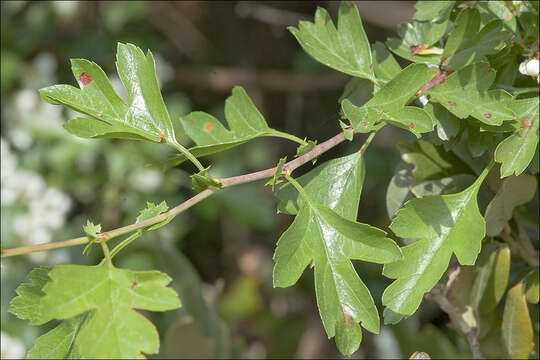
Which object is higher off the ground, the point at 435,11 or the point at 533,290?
the point at 435,11

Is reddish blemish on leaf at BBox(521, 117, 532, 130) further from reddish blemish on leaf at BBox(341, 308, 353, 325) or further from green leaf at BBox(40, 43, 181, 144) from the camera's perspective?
green leaf at BBox(40, 43, 181, 144)

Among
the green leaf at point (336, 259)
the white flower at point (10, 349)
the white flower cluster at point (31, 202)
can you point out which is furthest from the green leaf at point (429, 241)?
the white flower cluster at point (31, 202)

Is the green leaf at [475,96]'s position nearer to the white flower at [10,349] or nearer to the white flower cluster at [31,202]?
the white flower at [10,349]

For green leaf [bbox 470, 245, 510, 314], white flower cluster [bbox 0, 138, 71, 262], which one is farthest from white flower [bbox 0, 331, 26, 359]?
green leaf [bbox 470, 245, 510, 314]

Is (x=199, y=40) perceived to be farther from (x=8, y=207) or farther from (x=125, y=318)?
(x=125, y=318)

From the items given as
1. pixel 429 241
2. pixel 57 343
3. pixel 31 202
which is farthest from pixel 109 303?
pixel 31 202

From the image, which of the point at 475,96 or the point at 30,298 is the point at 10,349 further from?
the point at 475,96

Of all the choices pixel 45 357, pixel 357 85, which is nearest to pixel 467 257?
pixel 357 85
